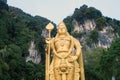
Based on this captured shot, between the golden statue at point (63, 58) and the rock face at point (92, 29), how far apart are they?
151 ft

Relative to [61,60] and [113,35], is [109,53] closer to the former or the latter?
[61,60]

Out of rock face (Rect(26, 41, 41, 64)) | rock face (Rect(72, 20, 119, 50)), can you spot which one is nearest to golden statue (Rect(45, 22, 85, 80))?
rock face (Rect(26, 41, 41, 64))

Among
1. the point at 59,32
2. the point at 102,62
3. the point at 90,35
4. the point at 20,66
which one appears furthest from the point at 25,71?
the point at 90,35

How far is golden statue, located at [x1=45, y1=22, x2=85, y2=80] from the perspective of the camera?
10.5 m

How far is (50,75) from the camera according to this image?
34.5 ft

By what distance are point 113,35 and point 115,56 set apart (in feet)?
132

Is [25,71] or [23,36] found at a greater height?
[23,36]

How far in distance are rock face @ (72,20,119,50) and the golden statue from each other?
46086 millimetres

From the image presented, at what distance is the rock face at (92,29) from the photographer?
59.7 m

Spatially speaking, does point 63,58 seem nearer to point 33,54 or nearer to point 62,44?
point 62,44

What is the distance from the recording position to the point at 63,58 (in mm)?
10633

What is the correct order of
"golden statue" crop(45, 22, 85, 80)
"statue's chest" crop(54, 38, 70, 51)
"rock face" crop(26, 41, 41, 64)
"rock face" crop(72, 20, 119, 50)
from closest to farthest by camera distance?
"golden statue" crop(45, 22, 85, 80) < "statue's chest" crop(54, 38, 70, 51) < "rock face" crop(26, 41, 41, 64) < "rock face" crop(72, 20, 119, 50)

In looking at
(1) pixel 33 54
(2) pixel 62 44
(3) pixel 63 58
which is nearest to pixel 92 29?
(1) pixel 33 54

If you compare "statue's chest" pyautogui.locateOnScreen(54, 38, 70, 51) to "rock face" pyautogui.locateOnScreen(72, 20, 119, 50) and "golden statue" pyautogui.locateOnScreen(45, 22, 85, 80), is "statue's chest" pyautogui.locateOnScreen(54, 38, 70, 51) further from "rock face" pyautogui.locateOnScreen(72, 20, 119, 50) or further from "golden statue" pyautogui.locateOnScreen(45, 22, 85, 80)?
"rock face" pyautogui.locateOnScreen(72, 20, 119, 50)
